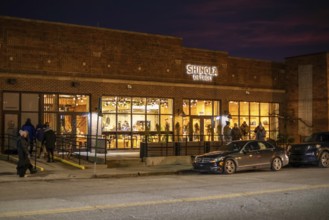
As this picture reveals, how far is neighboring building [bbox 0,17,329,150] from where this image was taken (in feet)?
94.7

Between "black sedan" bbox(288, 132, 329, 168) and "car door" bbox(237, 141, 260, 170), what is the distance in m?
3.27

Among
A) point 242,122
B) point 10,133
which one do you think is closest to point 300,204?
point 10,133

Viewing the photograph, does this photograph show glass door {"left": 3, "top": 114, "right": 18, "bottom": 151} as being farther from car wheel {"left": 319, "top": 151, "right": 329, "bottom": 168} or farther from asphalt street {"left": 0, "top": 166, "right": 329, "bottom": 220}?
car wheel {"left": 319, "top": 151, "right": 329, "bottom": 168}

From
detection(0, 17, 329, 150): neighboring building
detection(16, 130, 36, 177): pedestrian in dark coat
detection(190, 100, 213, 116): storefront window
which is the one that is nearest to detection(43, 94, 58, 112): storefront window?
detection(0, 17, 329, 150): neighboring building

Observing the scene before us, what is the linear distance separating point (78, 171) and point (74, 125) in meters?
9.52

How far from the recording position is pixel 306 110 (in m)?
39.6

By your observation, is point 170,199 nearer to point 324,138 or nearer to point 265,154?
Result: point 265,154

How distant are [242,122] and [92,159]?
647 inches

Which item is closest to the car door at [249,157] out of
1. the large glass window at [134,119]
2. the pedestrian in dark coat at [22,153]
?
the pedestrian in dark coat at [22,153]

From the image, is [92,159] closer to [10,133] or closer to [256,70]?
[10,133]

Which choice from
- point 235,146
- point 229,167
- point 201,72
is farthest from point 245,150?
point 201,72

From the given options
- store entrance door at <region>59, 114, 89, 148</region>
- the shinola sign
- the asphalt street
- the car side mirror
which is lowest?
the asphalt street

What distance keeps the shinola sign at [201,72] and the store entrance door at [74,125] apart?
849 centimetres

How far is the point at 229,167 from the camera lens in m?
21.1
